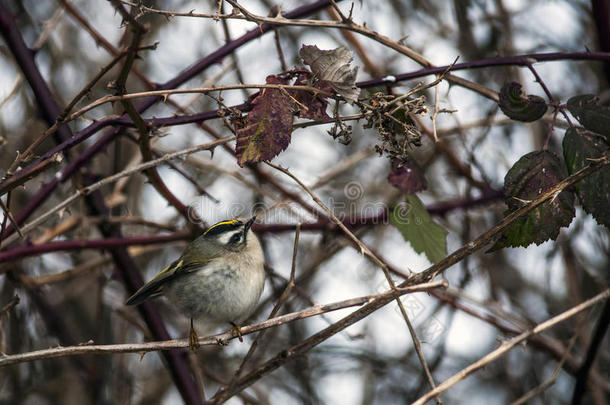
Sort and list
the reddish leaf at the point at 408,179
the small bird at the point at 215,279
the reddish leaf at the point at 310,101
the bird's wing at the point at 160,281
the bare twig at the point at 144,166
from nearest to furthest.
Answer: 1. the reddish leaf at the point at 310,101
2. the bare twig at the point at 144,166
3. the reddish leaf at the point at 408,179
4. the bird's wing at the point at 160,281
5. the small bird at the point at 215,279

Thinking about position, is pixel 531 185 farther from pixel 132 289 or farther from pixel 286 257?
pixel 286 257

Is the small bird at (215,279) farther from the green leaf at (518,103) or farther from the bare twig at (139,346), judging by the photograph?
the green leaf at (518,103)

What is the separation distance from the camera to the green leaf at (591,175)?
5.87ft

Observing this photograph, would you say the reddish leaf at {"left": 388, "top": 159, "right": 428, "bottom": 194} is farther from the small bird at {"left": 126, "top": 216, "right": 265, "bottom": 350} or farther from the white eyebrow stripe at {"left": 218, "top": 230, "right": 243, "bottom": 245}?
the white eyebrow stripe at {"left": 218, "top": 230, "right": 243, "bottom": 245}

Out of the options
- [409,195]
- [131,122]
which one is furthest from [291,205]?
[131,122]

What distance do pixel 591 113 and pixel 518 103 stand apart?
0.22m

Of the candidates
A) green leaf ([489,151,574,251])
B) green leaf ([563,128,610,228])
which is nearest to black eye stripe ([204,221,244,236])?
green leaf ([489,151,574,251])

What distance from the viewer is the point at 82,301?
430 centimetres

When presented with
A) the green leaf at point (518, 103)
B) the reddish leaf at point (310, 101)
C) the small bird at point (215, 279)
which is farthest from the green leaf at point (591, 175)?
the small bird at point (215, 279)

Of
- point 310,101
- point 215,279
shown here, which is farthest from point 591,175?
point 215,279

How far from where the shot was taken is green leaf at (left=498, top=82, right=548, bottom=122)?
6.32ft

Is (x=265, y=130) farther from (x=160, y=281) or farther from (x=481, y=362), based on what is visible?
(x=160, y=281)

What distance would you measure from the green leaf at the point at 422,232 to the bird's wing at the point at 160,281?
1068 mm

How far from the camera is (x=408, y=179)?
229 centimetres
